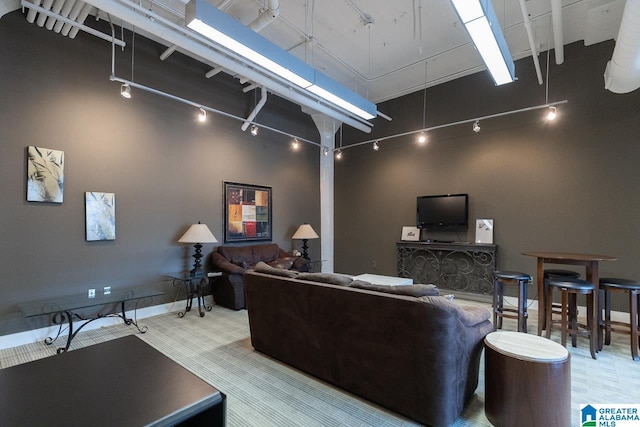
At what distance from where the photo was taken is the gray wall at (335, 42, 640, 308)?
4.18 m

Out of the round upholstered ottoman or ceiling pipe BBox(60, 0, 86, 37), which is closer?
the round upholstered ottoman

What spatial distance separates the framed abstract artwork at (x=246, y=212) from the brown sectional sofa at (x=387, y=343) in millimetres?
2970

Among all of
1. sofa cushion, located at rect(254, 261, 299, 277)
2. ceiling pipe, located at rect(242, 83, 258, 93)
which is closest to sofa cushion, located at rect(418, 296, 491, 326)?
sofa cushion, located at rect(254, 261, 299, 277)

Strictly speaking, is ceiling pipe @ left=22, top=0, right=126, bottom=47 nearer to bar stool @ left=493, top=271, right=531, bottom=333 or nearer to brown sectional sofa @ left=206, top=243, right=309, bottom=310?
brown sectional sofa @ left=206, top=243, right=309, bottom=310

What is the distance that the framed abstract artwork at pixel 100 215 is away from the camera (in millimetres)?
3789

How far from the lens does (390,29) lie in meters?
4.26

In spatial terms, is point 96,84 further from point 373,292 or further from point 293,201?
point 373,292

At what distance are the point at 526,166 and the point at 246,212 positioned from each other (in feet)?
16.2

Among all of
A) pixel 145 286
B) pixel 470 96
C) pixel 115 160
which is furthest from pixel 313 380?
pixel 470 96

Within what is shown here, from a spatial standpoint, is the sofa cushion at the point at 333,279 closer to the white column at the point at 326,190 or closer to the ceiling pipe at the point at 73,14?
the ceiling pipe at the point at 73,14

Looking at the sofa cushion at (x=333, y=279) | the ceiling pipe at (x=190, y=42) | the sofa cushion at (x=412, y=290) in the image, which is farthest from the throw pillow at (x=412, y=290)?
the ceiling pipe at (x=190, y=42)

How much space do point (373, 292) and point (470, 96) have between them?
493cm

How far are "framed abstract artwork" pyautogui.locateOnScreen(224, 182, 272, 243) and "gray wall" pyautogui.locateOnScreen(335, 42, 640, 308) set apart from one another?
2.33 meters

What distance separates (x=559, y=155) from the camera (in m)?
4.62
